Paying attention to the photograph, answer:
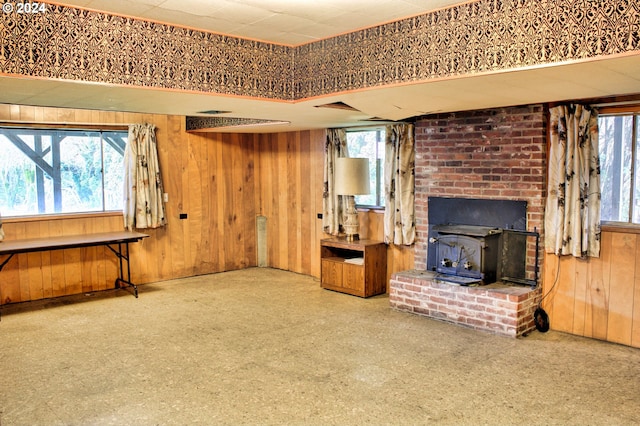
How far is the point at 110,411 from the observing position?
10.5ft

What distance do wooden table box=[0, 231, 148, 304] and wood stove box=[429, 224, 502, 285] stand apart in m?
3.48

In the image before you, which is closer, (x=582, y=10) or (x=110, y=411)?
(x=582, y=10)

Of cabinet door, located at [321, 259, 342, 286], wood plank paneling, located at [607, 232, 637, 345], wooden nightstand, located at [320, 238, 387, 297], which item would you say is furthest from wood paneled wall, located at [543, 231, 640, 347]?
cabinet door, located at [321, 259, 342, 286]

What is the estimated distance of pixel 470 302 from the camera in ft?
15.5

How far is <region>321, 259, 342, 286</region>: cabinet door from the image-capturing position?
19.9 feet

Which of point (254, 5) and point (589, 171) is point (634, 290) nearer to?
point (589, 171)

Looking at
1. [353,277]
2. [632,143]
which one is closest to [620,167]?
[632,143]

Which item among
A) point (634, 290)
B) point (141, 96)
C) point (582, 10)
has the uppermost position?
point (582, 10)

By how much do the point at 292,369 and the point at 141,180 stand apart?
11.9ft

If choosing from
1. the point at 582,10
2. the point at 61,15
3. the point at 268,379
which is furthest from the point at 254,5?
the point at 268,379

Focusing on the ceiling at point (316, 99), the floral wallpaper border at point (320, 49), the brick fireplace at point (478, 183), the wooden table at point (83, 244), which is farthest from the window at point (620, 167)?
the wooden table at point (83, 244)

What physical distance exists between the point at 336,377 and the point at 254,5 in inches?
101
